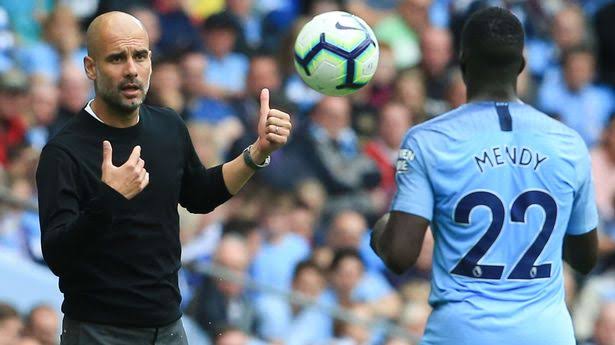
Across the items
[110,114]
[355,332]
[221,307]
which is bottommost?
[355,332]

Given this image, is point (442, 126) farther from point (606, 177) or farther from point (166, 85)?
point (606, 177)

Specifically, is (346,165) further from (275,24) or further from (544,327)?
(544,327)

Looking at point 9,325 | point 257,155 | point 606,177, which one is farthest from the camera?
point 606,177

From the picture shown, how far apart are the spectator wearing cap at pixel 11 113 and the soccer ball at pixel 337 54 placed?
3845mm

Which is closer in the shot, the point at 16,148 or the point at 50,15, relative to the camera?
the point at 16,148

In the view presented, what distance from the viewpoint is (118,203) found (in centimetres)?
545

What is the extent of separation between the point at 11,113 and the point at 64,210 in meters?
4.87

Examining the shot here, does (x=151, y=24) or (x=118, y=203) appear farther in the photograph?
(x=151, y=24)

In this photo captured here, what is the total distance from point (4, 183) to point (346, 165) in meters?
3.40

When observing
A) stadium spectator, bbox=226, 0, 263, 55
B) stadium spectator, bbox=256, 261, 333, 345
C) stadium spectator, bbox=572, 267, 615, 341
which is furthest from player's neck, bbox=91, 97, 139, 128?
stadium spectator, bbox=226, 0, 263, 55

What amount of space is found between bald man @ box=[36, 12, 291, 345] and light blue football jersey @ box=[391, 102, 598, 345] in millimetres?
802

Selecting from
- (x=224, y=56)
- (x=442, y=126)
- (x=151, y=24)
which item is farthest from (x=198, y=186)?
(x=224, y=56)

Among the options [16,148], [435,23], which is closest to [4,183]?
[16,148]

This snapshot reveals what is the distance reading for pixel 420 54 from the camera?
13.4 m
